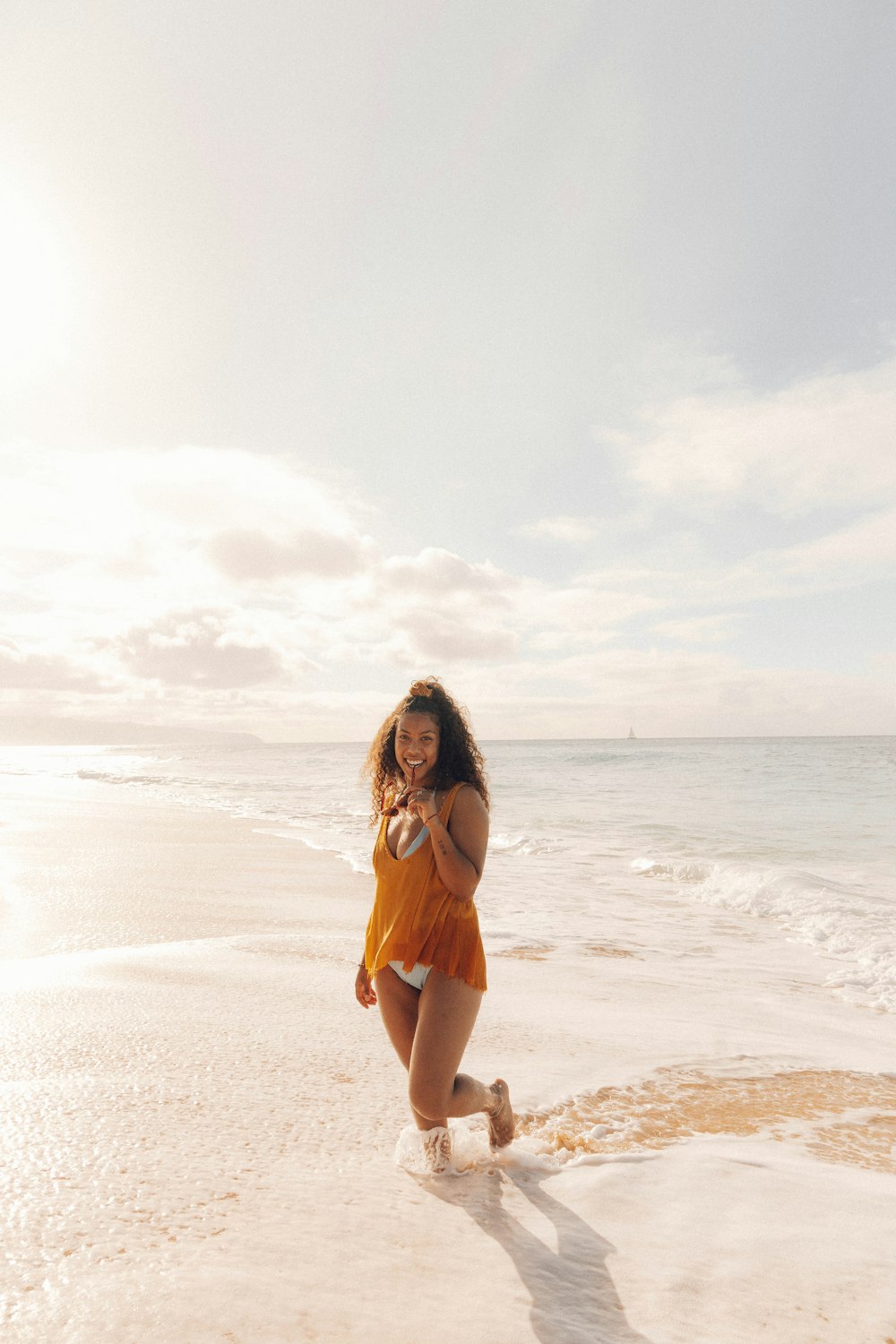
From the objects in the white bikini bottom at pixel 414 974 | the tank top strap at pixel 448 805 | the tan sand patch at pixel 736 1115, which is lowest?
the tan sand patch at pixel 736 1115

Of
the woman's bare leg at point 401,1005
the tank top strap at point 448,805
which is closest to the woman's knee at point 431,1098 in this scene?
the woman's bare leg at point 401,1005

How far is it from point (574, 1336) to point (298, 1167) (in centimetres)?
109

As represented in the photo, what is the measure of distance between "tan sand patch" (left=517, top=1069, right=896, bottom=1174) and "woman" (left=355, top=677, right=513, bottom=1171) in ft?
1.81

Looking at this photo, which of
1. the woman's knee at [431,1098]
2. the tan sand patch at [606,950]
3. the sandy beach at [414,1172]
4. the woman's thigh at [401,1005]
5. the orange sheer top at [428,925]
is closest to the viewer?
the sandy beach at [414,1172]

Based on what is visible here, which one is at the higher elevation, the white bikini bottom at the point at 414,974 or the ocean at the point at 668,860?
the white bikini bottom at the point at 414,974

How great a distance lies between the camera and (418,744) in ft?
10.4

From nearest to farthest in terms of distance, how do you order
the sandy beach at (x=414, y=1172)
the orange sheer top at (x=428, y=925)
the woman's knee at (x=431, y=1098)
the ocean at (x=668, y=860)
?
the sandy beach at (x=414, y=1172) < the woman's knee at (x=431, y=1098) < the orange sheer top at (x=428, y=925) < the ocean at (x=668, y=860)

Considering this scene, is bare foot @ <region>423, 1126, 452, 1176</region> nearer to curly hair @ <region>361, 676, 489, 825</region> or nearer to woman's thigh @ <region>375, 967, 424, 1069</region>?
woman's thigh @ <region>375, 967, 424, 1069</region>

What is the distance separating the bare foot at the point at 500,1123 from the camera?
3.03 meters

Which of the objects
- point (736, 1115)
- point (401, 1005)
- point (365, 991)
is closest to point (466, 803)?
point (401, 1005)

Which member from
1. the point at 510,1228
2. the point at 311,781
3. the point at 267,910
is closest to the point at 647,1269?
the point at 510,1228

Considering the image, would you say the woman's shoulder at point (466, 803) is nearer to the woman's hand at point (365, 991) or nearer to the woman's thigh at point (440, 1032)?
the woman's thigh at point (440, 1032)

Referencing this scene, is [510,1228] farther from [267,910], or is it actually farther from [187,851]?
[187,851]

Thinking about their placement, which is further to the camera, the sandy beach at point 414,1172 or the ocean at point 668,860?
the ocean at point 668,860
